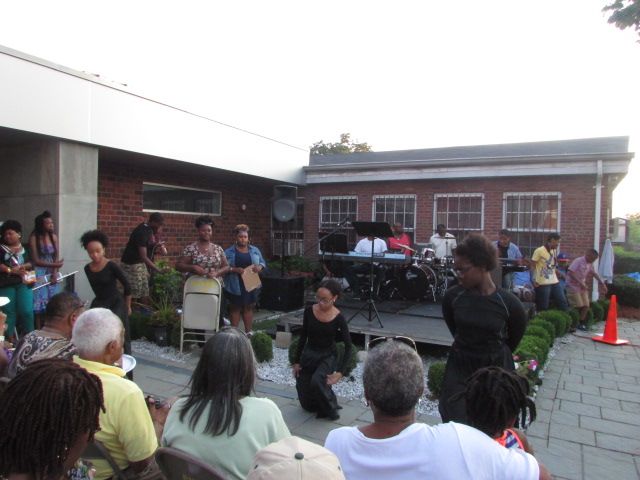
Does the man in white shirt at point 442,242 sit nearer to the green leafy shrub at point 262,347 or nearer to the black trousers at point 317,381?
the green leafy shrub at point 262,347

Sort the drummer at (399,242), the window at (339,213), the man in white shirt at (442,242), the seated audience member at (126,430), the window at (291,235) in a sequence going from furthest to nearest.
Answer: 1. the window at (291,235)
2. the window at (339,213)
3. the man in white shirt at (442,242)
4. the drummer at (399,242)
5. the seated audience member at (126,430)

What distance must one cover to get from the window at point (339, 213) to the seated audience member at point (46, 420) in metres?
10.7

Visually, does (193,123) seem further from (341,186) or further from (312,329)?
(312,329)

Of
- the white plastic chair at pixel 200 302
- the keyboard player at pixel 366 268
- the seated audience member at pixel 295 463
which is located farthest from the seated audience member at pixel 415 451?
the keyboard player at pixel 366 268

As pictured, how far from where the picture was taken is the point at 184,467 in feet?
5.18

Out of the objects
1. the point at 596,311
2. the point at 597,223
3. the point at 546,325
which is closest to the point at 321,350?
the point at 546,325

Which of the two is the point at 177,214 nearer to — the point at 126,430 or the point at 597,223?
the point at 126,430

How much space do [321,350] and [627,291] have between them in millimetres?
9481

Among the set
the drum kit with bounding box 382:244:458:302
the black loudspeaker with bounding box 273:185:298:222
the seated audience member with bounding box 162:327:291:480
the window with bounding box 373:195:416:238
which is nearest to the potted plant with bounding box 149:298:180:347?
the black loudspeaker with bounding box 273:185:298:222

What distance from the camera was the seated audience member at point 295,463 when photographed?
102 cm

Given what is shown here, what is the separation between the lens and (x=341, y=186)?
474 inches

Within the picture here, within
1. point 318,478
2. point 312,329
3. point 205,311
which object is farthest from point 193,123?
point 318,478

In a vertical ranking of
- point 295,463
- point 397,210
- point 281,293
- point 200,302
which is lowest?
point 281,293

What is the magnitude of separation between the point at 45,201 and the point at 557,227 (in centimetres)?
978
